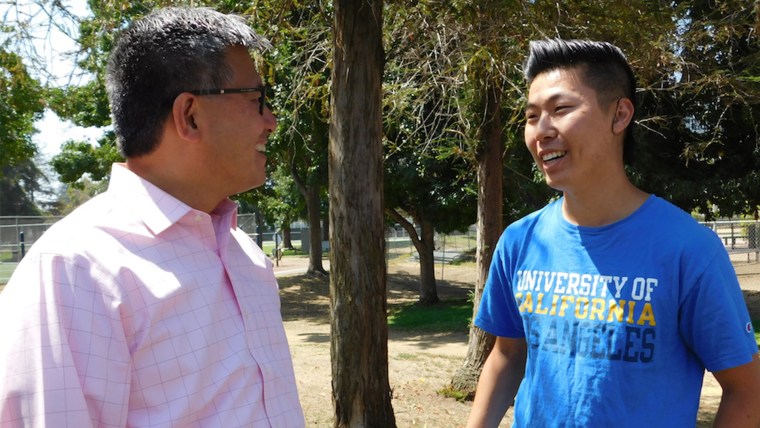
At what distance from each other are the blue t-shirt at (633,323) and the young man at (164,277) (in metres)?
0.80

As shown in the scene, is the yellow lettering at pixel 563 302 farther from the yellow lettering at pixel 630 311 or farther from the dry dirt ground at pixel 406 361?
the dry dirt ground at pixel 406 361

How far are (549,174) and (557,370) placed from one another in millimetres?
576

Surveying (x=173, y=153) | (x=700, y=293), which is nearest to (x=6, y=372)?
(x=173, y=153)

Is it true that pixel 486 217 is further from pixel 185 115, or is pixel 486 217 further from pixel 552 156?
pixel 185 115

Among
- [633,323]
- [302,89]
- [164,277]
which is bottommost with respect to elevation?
[633,323]

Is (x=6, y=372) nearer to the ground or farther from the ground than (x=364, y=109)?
nearer to the ground

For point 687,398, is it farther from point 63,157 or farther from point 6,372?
point 63,157

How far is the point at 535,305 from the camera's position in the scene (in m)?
2.31

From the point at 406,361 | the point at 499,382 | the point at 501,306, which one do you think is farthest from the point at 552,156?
the point at 406,361

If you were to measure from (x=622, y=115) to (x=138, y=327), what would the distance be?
153cm

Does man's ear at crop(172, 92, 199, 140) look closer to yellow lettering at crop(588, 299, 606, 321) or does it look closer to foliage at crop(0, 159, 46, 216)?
yellow lettering at crop(588, 299, 606, 321)

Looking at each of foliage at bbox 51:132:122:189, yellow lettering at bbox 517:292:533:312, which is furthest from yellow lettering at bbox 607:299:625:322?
foliage at bbox 51:132:122:189

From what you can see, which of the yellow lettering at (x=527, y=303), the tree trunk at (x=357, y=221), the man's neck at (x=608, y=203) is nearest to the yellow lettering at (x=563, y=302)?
the yellow lettering at (x=527, y=303)

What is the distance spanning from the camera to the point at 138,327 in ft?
5.13
